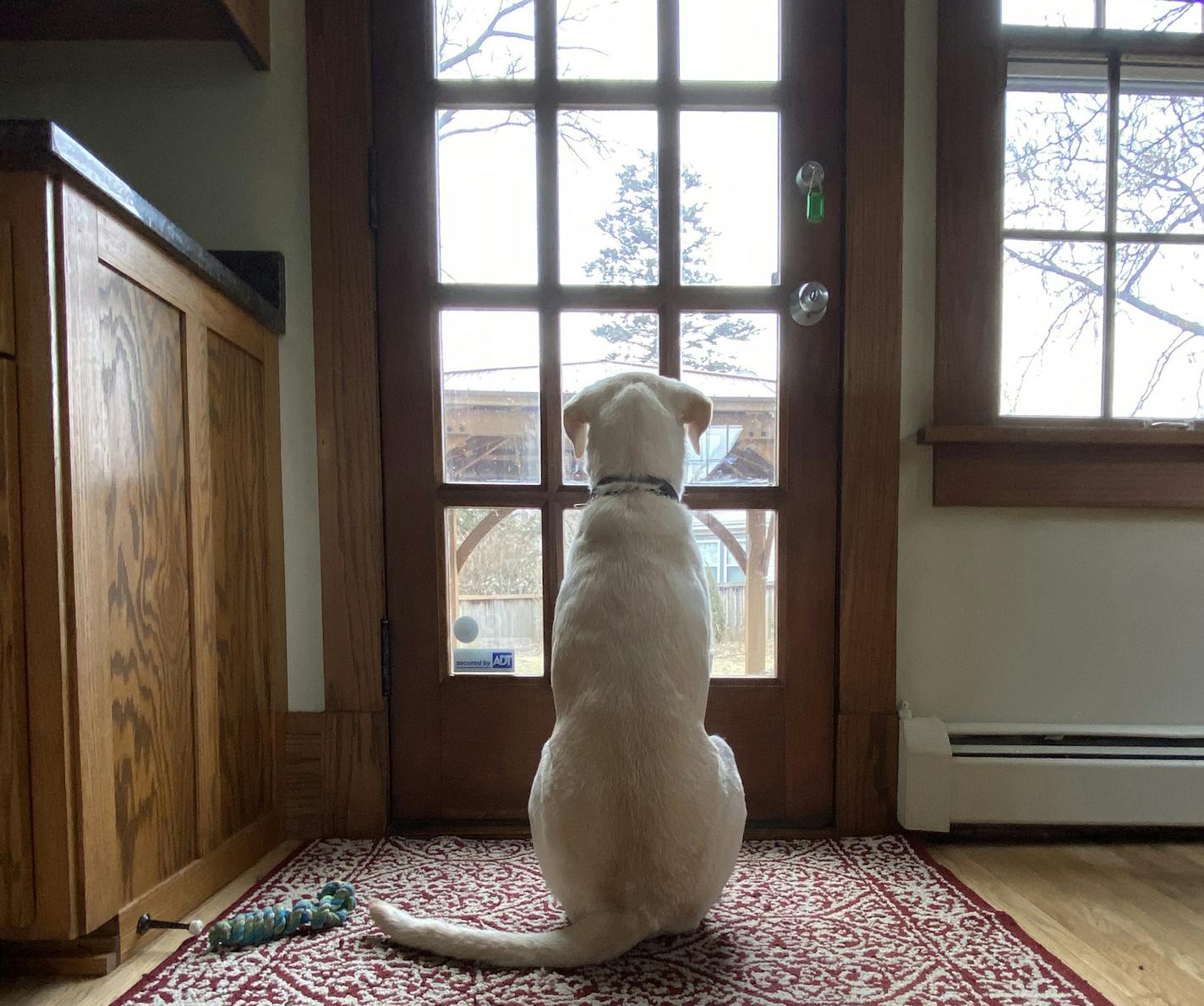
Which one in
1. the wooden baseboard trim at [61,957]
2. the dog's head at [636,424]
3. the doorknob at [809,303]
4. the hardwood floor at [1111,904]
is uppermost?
the doorknob at [809,303]

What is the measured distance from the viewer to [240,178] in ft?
5.02

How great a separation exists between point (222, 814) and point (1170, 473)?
6.93ft

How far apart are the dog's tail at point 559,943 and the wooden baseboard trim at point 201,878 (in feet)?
1.61

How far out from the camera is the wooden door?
153cm

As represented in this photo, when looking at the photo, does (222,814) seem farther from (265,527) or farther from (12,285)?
(12,285)

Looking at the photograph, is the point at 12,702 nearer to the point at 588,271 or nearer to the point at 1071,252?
the point at 588,271

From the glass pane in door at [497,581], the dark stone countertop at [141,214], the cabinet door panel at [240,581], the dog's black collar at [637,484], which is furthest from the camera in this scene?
the glass pane in door at [497,581]

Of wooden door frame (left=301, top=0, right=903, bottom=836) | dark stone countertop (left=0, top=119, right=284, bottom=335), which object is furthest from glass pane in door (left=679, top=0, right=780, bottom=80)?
dark stone countertop (left=0, top=119, right=284, bottom=335)

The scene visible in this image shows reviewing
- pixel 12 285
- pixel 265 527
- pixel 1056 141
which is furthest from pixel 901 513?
pixel 12 285

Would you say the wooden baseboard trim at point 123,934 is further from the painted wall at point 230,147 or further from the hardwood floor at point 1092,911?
the painted wall at point 230,147

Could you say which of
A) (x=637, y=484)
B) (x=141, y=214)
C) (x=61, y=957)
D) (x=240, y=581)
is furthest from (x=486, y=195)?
(x=61, y=957)

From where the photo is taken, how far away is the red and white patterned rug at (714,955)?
958mm

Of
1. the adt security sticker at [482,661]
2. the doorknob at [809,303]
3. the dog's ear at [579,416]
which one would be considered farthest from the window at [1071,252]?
the adt security sticker at [482,661]

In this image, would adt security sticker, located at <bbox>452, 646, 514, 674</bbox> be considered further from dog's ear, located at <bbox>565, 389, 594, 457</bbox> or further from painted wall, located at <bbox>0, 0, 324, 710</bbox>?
dog's ear, located at <bbox>565, 389, 594, 457</bbox>
